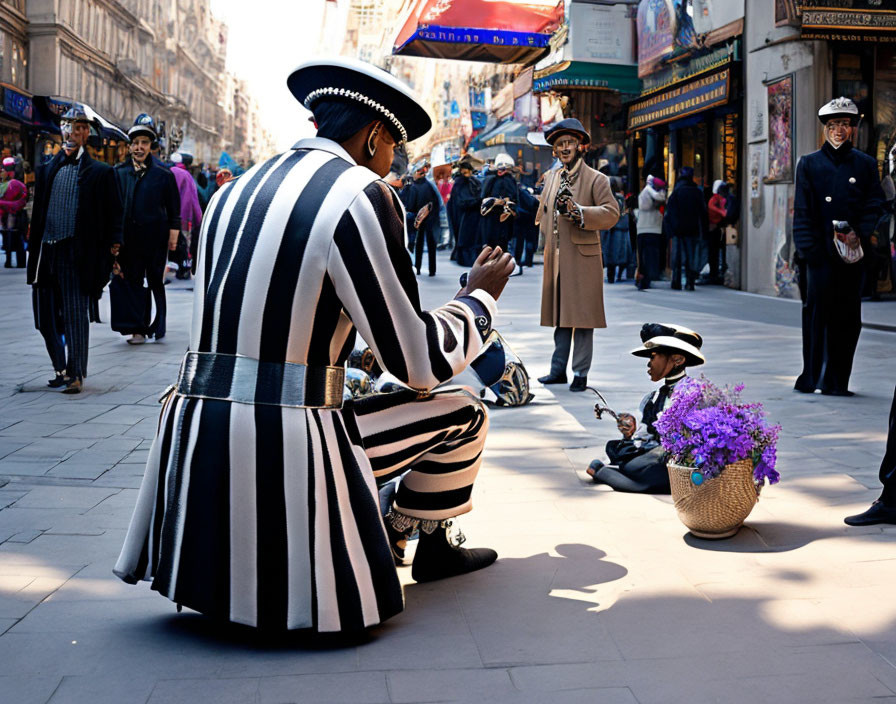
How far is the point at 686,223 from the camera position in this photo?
17.4m

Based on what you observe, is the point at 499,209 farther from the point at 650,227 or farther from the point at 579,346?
the point at 579,346

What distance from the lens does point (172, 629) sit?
3328mm

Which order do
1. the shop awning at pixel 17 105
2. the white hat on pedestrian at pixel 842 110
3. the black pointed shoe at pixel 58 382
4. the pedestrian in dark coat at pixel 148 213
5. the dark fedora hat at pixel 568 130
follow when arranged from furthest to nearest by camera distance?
the shop awning at pixel 17 105 → the pedestrian in dark coat at pixel 148 213 → the black pointed shoe at pixel 58 382 → the dark fedora hat at pixel 568 130 → the white hat on pedestrian at pixel 842 110

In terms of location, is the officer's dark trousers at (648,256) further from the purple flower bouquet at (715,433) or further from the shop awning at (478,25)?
the purple flower bouquet at (715,433)

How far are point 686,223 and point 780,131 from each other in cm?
233

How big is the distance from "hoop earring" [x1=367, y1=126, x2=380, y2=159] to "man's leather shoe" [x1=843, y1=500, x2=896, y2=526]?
2484mm

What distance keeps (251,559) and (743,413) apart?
6.87ft

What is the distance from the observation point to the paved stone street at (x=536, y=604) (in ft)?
9.58

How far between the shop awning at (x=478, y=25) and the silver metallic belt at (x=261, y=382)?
19457mm

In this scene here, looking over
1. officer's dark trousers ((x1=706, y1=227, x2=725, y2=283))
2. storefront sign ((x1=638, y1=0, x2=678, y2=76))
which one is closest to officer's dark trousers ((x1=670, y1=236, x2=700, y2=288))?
officer's dark trousers ((x1=706, y1=227, x2=725, y2=283))

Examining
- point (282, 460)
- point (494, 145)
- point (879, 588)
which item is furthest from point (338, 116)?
point (494, 145)

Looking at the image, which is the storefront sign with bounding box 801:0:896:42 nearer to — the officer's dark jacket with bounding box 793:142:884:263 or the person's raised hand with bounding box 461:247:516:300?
the officer's dark jacket with bounding box 793:142:884:263

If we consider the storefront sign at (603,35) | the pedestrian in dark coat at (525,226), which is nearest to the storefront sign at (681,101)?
the storefront sign at (603,35)

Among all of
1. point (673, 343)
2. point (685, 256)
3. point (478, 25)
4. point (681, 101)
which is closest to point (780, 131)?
point (685, 256)
